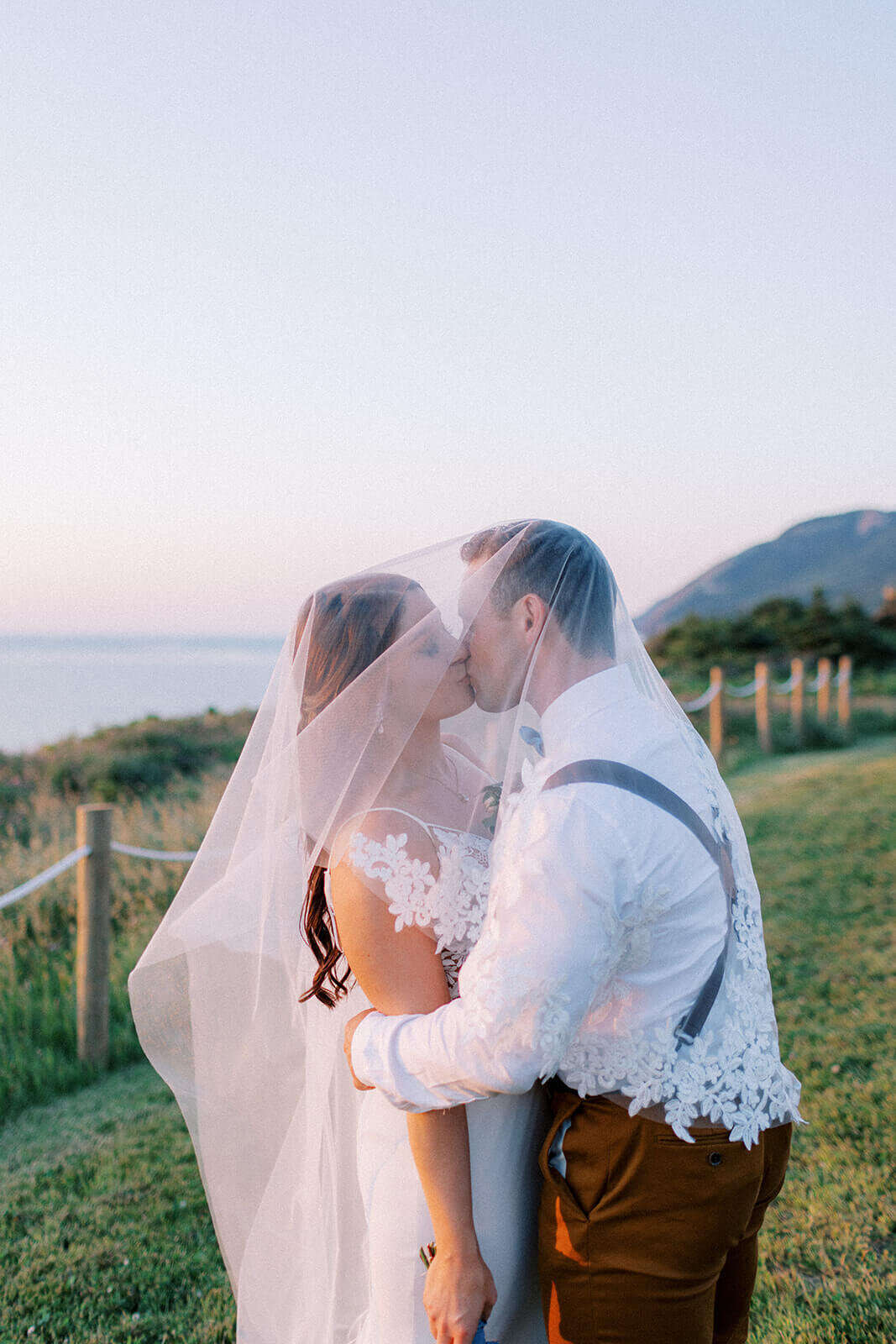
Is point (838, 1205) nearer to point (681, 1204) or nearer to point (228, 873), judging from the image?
point (681, 1204)

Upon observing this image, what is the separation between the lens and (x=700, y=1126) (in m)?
1.62

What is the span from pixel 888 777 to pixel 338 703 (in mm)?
11726

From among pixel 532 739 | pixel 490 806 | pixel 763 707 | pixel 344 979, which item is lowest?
pixel 763 707

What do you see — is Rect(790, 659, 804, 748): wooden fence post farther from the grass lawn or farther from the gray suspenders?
the gray suspenders

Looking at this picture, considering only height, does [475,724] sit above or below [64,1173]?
above

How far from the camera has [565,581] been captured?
1795 millimetres

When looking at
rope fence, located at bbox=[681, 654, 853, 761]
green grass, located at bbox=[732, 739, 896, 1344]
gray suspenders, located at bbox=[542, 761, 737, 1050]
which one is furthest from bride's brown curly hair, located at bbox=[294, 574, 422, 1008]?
rope fence, located at bbox=[681, 654, 853, 761]

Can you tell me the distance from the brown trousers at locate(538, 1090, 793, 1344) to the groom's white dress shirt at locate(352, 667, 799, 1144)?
58 millimetres

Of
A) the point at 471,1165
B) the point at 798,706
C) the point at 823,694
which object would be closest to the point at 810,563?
the point at 823,694

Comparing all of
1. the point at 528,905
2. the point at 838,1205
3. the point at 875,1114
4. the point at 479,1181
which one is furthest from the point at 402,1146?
the point at 875,1114

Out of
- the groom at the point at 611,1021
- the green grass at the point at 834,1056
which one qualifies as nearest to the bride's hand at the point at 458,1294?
the groom at the point at 611,1021

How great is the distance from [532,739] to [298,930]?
0.75 m

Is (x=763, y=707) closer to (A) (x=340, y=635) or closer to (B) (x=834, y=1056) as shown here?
(B) (x=834, y=1056)

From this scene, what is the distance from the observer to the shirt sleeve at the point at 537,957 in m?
1.46
